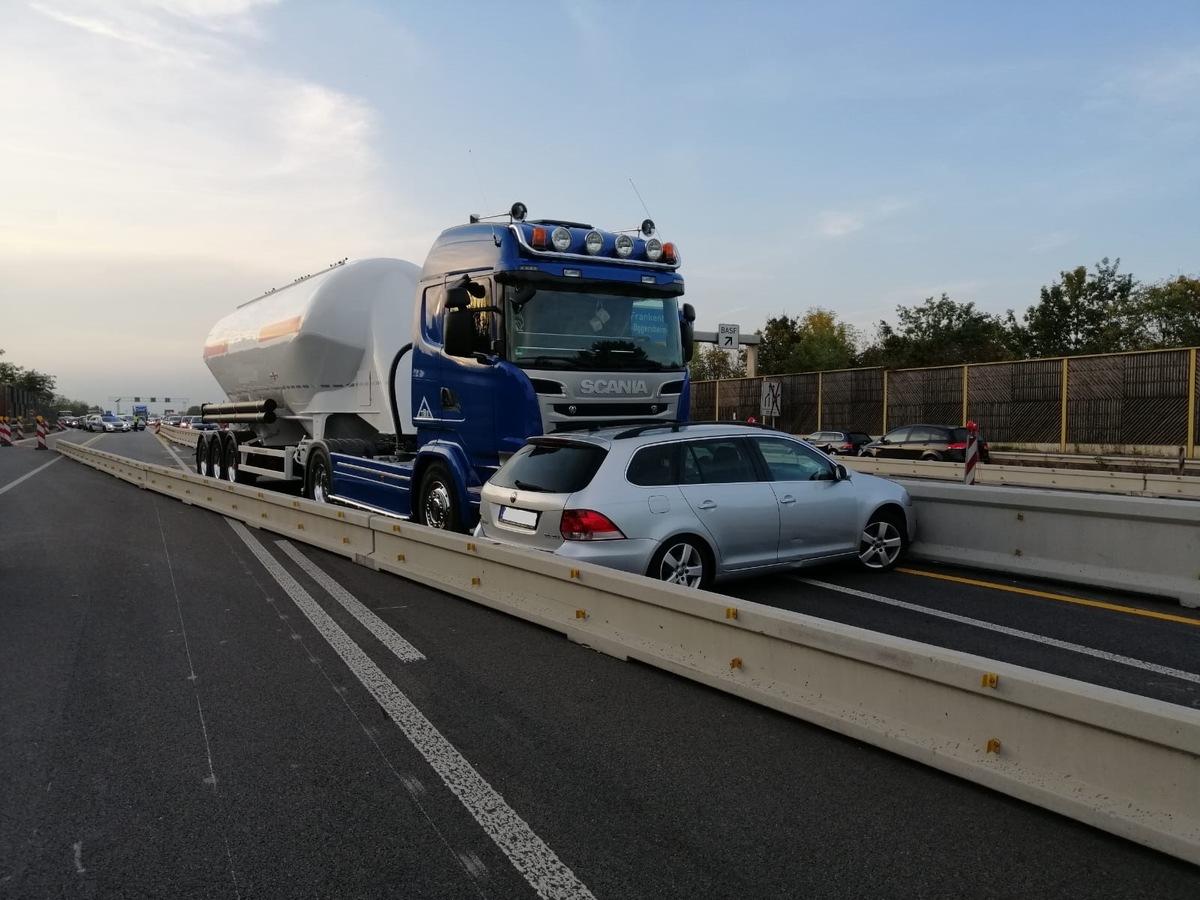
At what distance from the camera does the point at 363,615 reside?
7.48m

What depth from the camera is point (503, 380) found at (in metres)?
9.64

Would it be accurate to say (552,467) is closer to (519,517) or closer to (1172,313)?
(519,517)

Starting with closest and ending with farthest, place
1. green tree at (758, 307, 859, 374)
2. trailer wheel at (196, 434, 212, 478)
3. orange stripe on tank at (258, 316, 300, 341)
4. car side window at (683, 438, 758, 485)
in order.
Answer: car side window at (683, 438, 758, 485)
orange stripe on tank at (258, 316, 300, 341)
trailer wheel at (196, 434, 212, 478)
green tree at (758, 307, 859, 374)

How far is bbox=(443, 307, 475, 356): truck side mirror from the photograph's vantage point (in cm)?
983

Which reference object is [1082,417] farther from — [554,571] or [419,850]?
[419,850]

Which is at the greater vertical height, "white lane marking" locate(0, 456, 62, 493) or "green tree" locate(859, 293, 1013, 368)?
"green tree" locate(859, 293, 1013, 368)

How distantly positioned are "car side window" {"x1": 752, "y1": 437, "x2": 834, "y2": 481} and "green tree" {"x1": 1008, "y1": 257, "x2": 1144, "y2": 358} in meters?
54.4

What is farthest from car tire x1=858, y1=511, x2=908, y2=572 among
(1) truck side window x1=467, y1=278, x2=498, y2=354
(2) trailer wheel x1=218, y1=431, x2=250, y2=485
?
(2) trailer wheel x1=218, y1=431, x2=250, y2=485

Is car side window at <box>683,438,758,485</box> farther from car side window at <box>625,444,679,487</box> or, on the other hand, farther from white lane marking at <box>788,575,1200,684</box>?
white lane marking at <box>788,575,1200,684</box>

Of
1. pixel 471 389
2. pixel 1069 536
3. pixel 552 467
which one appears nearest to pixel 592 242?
pixel 471 389

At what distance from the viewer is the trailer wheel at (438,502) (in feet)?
34.3

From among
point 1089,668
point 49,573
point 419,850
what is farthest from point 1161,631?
point 49,573

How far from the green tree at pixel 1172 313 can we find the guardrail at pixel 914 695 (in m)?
53.8

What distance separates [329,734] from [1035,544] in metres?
6.72
